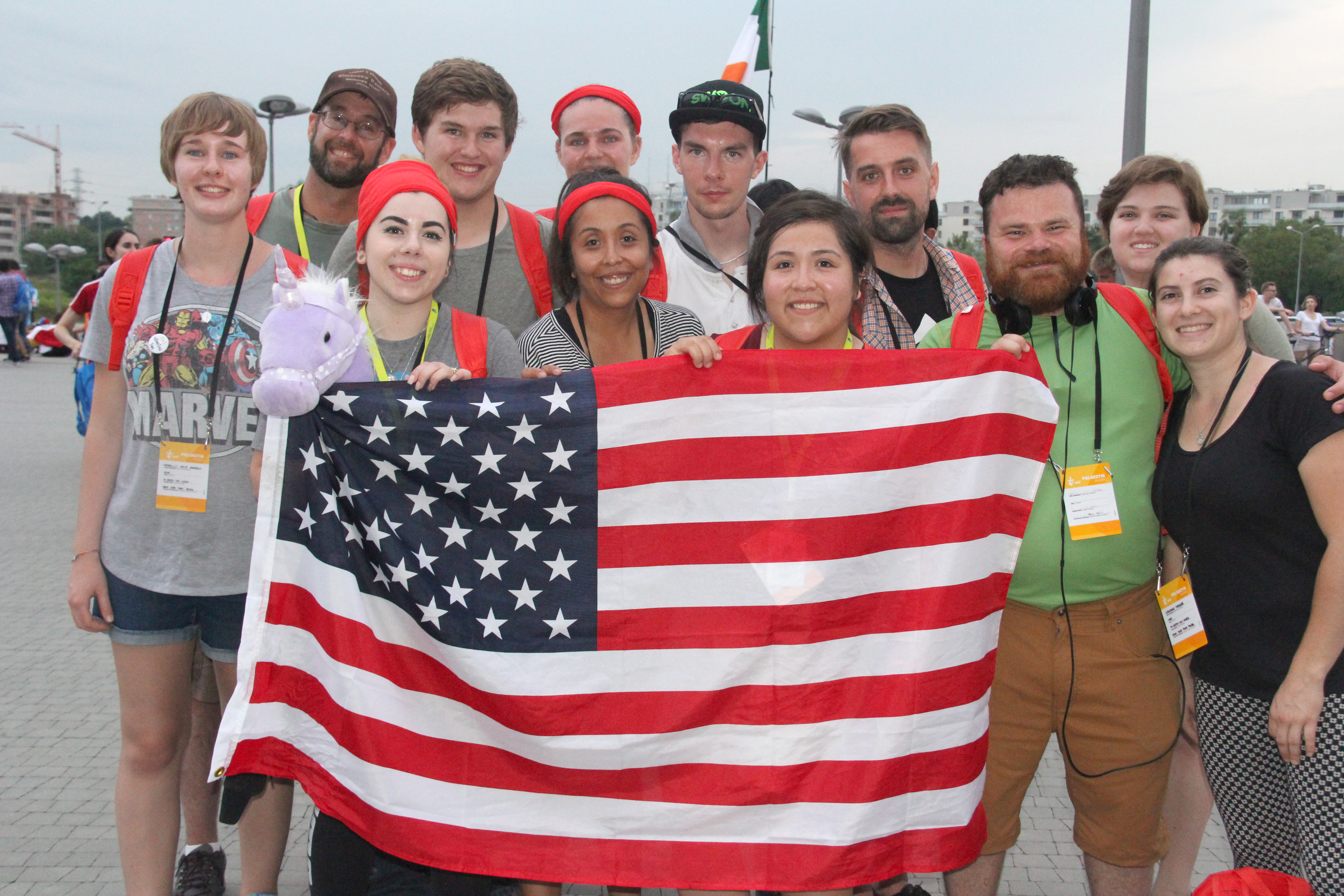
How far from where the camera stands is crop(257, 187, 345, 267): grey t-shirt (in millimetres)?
4094

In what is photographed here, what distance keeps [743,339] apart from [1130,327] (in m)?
1.24

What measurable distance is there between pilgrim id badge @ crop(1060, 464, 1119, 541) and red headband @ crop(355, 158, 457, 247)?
2.14 meters

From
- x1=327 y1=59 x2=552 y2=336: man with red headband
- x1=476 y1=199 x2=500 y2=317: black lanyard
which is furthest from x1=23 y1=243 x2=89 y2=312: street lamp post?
x1=476 y1=199 x2=500 y2=317: black lanyard

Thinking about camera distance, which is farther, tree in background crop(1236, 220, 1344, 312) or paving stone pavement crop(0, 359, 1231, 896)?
tree in background crop(1236, 220, 1344, 312)

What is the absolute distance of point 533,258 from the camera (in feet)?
12.7

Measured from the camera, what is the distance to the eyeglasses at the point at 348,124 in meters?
4.08

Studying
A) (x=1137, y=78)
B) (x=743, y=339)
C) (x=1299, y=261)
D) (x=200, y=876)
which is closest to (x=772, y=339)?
(x=743, y=339)

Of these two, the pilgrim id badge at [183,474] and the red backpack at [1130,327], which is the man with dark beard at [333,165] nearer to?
the pilgrim id badge at [183,474]

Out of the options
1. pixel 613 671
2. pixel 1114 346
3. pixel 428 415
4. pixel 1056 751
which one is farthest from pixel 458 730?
pixel 1056 751

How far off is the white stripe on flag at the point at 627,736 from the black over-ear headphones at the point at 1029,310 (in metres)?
1.25

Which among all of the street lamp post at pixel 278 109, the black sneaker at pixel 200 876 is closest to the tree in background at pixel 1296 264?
the street lamp post at pixel 278 109

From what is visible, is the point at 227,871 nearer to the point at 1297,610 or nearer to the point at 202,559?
the point at 202,559

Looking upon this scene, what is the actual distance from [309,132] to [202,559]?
6.73 ft

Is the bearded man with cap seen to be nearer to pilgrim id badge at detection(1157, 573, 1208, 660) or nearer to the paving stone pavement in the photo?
pilgrim id badge at detection(1157, 573, 1208, 660)
